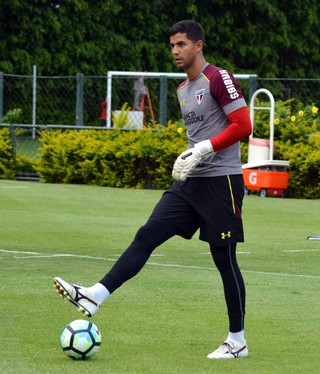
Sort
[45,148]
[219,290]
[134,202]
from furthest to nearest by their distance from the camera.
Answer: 1. [45,148]
2. [134,202]
3. [219,290]

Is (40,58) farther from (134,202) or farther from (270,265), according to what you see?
(270,265)

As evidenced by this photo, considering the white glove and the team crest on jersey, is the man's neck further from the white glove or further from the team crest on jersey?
the white glove

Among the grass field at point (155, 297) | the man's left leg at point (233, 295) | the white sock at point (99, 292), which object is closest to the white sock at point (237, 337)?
the man's left leg at point (233, 295)

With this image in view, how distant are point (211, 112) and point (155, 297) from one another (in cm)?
270

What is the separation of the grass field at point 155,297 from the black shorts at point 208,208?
0.75 m

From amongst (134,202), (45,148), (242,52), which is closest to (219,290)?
(134,202)

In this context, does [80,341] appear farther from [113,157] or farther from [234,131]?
[113,157]

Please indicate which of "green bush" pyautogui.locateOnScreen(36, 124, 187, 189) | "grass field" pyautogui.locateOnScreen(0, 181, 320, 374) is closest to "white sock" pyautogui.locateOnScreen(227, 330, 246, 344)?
"grass field" pyautogui.locateOnScreen(0, 181, 320, 374)

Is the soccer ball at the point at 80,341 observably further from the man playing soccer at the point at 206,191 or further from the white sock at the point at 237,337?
the white sock at the point at 237,337

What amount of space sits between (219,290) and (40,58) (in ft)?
116

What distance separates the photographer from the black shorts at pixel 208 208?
7.32 metres

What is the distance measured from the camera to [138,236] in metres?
7.47

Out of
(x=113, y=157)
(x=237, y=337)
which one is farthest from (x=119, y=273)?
(x=113, y=157)

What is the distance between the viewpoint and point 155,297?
9.68 metres
